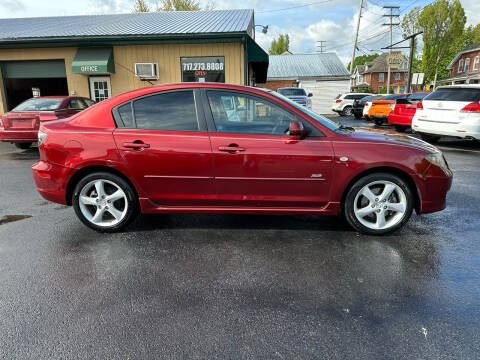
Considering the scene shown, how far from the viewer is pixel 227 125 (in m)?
3.50

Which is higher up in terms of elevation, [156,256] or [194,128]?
[194,128]

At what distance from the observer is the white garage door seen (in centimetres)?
3029

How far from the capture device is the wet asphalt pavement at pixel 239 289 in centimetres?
208

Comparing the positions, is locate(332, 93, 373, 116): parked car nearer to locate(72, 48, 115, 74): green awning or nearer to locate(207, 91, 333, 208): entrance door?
locate(72, 48, 115, 74): green awning

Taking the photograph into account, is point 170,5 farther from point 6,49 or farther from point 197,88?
point 197,88

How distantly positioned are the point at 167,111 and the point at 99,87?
11.9m

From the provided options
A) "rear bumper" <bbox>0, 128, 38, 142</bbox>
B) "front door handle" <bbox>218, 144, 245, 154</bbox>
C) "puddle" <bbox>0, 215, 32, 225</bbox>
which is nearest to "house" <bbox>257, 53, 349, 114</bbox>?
"rear bumper" <bbox>0, 128, 38, 142</bbox>

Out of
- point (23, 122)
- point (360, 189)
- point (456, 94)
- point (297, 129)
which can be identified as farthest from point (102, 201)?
point (456, 94)

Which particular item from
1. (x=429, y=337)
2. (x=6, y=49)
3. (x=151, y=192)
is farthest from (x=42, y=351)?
(x=6, y=49)

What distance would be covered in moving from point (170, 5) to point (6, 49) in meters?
22.2

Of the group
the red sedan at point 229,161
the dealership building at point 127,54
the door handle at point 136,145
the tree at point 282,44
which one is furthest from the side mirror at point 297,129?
the tree at point 282,44

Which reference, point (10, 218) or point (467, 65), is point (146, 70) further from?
point (467, 65)

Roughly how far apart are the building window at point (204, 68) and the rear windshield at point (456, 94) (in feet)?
24.1

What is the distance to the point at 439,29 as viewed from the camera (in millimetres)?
39719
